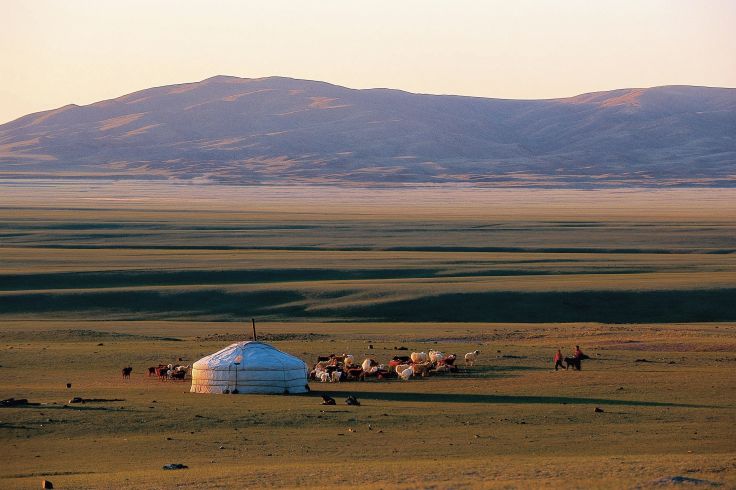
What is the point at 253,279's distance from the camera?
63.1 meters

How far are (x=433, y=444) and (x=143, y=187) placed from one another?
17332cm

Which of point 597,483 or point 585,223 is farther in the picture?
point 585,223

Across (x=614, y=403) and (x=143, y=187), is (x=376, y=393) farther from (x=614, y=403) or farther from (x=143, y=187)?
(x=143, y=187)

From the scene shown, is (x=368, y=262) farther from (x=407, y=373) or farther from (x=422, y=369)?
(x=407, y=373)

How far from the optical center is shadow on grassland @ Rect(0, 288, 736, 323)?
52.6 meters

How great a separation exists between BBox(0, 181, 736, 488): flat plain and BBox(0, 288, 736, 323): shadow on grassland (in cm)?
14

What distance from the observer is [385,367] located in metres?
35.2

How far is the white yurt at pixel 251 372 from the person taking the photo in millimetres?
32156

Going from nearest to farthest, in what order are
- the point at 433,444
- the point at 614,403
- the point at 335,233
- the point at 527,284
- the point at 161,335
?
1. the point at 433,444
2. the point at 614,403
3. the point at 161,335
4. the point at 527,284
5. the point at 335,233

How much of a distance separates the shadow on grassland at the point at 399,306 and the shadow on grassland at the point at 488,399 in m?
20.1

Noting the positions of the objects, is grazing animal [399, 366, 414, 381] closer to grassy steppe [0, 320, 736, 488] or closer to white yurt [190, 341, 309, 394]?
grassy steppe [0, 320, 736, 488]

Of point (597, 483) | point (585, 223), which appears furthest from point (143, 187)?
point (597, 483)

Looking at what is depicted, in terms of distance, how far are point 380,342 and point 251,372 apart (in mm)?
10388

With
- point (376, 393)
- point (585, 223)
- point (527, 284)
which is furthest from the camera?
point (585, 223)
